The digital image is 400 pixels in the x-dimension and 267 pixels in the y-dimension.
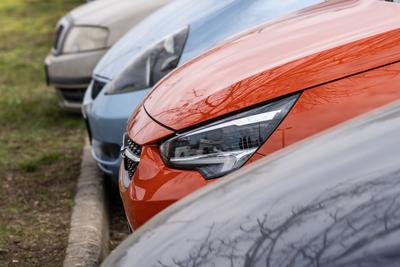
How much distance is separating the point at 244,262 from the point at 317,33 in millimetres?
1955

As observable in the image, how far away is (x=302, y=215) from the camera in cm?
223

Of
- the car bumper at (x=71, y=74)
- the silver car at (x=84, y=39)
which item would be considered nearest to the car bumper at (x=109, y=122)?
the silver car at (x=84, y=39)

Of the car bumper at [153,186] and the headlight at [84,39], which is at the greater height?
the car bumper at [153,186]

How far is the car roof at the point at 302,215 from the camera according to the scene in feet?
7.04

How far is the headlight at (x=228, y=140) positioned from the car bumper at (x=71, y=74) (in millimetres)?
4043

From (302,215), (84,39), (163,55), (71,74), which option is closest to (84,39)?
(84,39)

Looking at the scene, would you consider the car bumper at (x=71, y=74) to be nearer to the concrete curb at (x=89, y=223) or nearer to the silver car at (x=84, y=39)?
the silver car at (x=84, y=39)

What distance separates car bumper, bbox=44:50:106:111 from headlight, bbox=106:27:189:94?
2308 mm

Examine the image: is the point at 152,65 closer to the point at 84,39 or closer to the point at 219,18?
the point at 219,18

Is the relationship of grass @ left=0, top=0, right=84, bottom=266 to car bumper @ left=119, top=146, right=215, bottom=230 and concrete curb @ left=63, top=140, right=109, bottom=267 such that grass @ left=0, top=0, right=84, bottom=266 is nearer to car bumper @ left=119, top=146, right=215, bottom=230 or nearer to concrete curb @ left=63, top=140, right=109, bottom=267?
concrete curb @ left=63, top=140, right=109, bottom=267

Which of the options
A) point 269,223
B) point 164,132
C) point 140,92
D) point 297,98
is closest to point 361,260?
point 269,223

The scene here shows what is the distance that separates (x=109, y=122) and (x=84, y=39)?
8.26ft

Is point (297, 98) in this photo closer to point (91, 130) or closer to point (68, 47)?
point (91, 130)

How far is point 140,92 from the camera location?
5215 mm
